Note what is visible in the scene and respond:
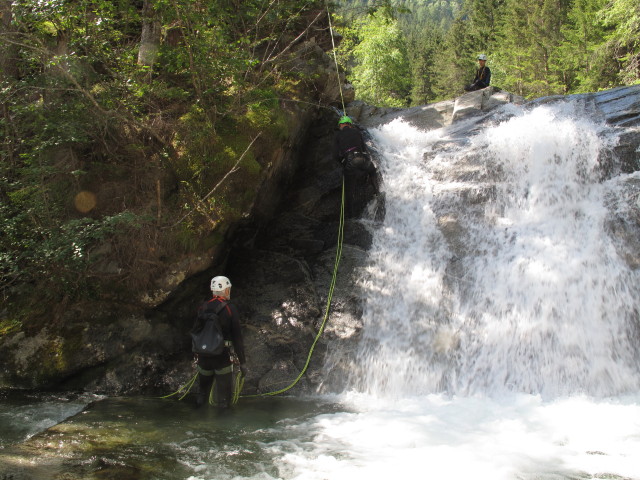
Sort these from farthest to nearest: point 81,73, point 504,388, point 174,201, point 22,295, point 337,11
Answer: point 337,11, point 174,201, point 22,295, point 81,73, point 504,388

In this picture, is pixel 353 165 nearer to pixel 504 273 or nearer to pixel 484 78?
pixel 504 273

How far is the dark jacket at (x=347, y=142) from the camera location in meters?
9.90

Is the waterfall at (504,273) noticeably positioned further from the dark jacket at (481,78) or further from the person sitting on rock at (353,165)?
the dark jacket at (481,78)

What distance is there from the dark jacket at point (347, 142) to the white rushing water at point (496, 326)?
131 centimetres

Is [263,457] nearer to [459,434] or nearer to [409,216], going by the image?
[459,434]

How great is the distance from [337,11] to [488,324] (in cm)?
934

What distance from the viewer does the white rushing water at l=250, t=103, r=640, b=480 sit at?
4.79m

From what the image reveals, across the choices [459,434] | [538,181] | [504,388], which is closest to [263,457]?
[459,434]

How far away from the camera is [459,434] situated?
5.27 meters

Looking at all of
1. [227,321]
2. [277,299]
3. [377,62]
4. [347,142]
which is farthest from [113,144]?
[377,62]

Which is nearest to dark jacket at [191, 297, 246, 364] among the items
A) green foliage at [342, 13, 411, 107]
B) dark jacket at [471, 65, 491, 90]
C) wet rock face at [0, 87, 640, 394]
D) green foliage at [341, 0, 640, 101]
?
wet rock face at [0, 87, 640, 394]

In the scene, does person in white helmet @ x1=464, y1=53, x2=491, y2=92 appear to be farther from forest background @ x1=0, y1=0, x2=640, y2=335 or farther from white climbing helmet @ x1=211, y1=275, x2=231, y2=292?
white climbing helmet @ x1=211, y1=275, x2=231, y2=292

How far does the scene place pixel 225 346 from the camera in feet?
21.0

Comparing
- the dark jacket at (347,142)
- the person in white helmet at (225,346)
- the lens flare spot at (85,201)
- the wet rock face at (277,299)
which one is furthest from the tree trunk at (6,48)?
the dark jacket at (347,142)
